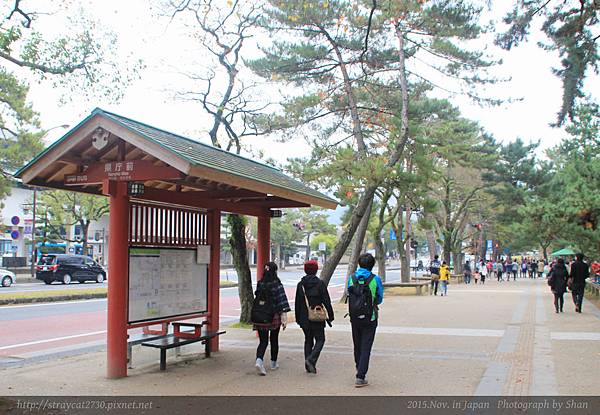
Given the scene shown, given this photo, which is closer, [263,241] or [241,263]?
[263,241]

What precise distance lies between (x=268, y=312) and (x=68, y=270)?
29127 mm

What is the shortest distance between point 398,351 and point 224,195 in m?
4.22

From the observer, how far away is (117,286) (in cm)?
800

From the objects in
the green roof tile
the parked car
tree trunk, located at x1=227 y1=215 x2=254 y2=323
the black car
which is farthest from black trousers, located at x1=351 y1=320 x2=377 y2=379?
the black car

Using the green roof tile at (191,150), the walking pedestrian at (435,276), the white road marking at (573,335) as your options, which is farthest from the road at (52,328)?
the walking pedestrian at (435,276)

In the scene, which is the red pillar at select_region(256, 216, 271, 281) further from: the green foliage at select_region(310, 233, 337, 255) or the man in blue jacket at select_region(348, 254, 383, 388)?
the green foliage at select_region(310, 233, 337, 255)

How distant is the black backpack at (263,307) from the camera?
848cm

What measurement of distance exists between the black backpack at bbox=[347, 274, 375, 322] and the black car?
1178 inches

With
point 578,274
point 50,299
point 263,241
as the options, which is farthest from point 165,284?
point 50,299

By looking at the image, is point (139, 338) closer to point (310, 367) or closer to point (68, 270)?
point (310, 367)

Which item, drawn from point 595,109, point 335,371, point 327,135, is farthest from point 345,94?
point 335,371

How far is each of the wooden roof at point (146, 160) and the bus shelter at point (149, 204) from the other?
0.01 m

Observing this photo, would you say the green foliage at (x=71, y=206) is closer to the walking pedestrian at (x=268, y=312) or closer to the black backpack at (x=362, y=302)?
A: the walking pedestrian at (x=268, y=312)

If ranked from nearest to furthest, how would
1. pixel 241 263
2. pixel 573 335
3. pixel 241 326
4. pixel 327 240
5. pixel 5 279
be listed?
1. pixel 573 335
2. pixel 241 326
3. pixel 241 263
4. pixel 5 279
5. pixel 327 240
